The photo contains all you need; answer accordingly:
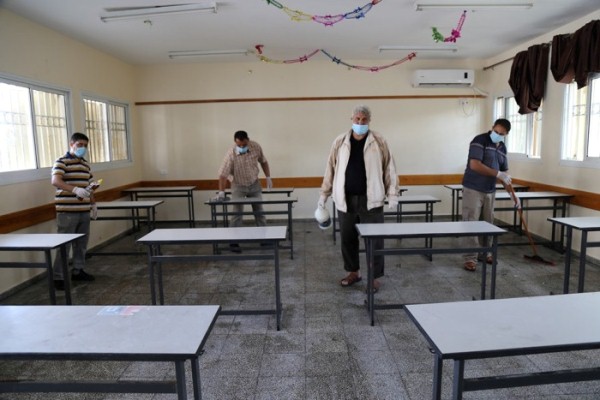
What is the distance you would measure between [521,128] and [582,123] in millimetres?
1342

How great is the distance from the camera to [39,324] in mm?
1443

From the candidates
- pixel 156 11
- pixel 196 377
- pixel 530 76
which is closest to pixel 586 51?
pixel 530 76

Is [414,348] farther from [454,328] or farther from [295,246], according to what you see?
[295,246]

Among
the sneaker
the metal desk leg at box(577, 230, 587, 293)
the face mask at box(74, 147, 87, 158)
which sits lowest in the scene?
the sneaker

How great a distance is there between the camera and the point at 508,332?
1321 millimetres

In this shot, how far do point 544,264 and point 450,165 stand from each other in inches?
110

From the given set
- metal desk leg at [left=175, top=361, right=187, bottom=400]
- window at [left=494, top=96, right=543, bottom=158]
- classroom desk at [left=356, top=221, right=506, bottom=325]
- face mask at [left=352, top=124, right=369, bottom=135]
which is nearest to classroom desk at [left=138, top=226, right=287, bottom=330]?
classroom desk at [left=356, top=221, right=506, bottom=325]

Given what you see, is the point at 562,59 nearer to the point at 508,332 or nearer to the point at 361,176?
the point at 361,176

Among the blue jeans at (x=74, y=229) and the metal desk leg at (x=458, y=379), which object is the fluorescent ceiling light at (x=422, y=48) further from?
the metal desk leg at (x=458, y=379)

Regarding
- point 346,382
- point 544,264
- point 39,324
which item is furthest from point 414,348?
point 544,264

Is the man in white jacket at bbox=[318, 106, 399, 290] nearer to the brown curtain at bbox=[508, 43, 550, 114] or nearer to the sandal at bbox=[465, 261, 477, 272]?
the sandal at bbox=[465, 261, 477, 272]

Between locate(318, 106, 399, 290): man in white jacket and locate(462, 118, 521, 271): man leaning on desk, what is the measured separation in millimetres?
1200

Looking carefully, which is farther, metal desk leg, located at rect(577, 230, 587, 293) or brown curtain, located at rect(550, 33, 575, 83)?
brown curtain, located at rect(550, 33, 575, 83)

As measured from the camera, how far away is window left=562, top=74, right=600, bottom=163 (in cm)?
414
